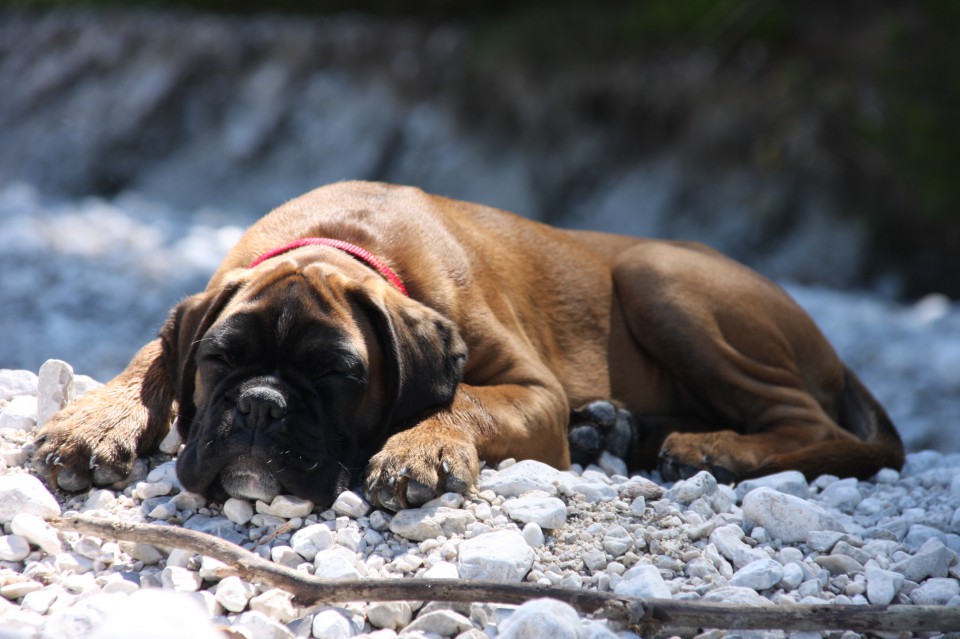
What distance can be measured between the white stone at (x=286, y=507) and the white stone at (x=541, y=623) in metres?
1.05

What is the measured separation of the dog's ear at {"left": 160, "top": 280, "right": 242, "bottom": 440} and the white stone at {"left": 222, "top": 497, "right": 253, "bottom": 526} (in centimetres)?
61

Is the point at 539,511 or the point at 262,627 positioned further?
the point at 539,511

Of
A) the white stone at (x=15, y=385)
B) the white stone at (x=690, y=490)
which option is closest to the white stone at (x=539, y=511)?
the white stone at (x=690, y=490)

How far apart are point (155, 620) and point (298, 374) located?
1610 mm

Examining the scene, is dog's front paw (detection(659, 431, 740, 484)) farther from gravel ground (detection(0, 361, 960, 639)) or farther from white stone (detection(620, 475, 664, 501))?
white stone (detection(620, 475, 664, 501))

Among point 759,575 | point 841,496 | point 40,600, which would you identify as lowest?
point 841,496

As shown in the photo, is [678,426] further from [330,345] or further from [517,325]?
[330,345]

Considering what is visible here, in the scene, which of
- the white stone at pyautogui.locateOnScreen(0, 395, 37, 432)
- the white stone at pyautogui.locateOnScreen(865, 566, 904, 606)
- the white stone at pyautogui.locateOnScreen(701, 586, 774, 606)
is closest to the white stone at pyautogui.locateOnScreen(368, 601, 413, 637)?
the white stone at pyautogui.locateOnScreen(701, 586, 774, 606)

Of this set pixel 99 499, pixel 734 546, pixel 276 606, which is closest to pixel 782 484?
pixel 734 546

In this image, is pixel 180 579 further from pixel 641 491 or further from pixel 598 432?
pixel 598 432

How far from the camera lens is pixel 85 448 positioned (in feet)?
13.1

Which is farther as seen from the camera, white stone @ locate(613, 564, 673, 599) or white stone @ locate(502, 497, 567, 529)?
white stone @ locate(502, 497, 567, 529)

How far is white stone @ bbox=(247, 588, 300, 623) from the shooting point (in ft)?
10.4

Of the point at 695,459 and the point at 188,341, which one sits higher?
the point at 188,341
